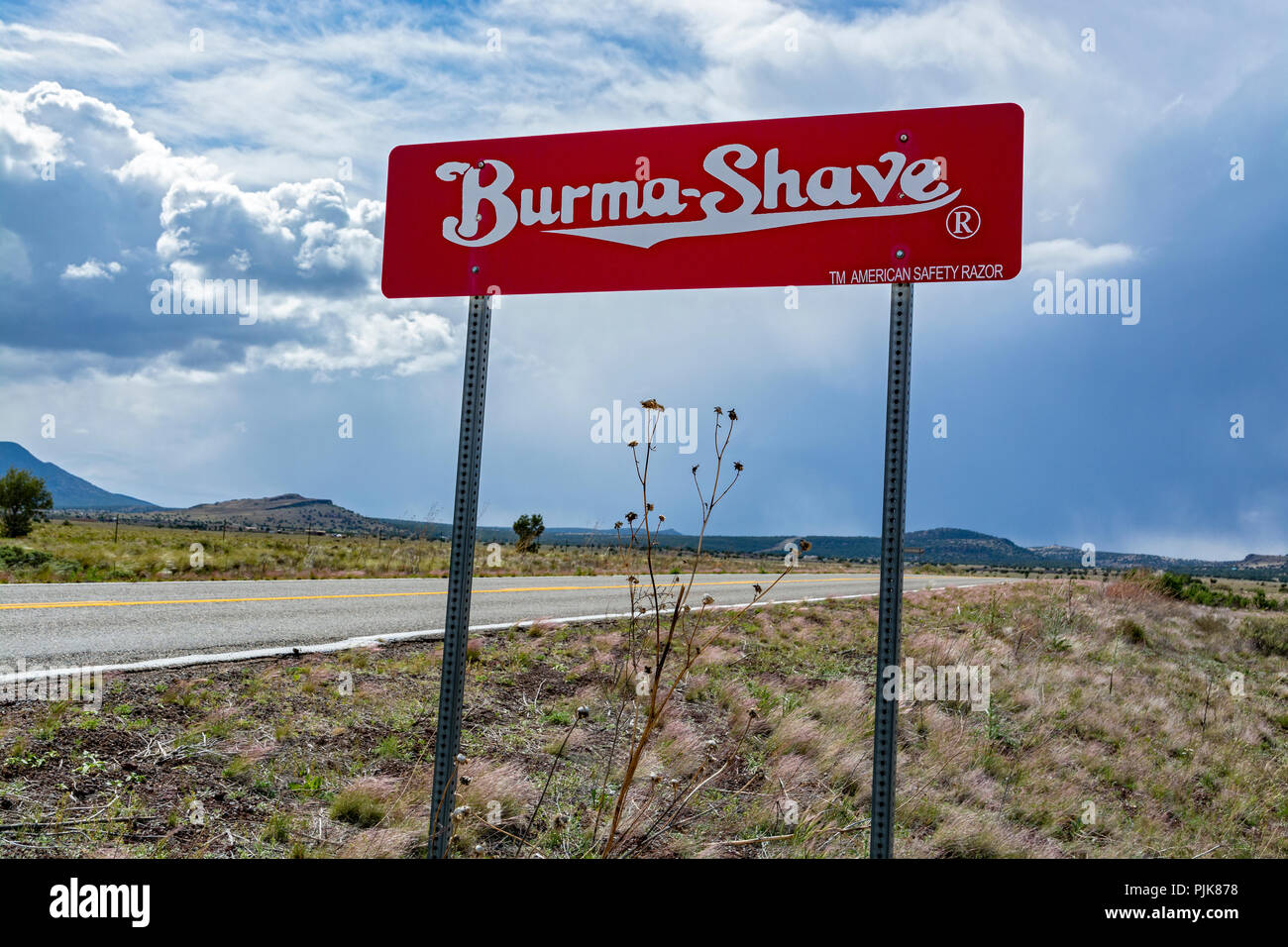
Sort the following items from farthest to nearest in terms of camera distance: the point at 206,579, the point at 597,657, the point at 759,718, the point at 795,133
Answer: the point at 206,579 < the point at 597,657 < the point at 759,718 < the point at 795,133

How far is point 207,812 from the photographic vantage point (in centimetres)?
448

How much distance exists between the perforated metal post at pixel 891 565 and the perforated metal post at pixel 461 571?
196cm

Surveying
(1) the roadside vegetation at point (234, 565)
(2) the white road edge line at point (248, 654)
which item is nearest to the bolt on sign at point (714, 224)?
(2) the white road edge line at point (248, 654)

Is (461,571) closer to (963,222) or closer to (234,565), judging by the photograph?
(963,222)

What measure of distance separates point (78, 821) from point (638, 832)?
9.51ft

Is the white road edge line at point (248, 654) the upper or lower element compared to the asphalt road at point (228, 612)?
upper

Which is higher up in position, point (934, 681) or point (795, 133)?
point (795, 133)

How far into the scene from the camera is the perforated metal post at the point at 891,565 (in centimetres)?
356

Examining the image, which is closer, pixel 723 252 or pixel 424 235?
pixel 723 252

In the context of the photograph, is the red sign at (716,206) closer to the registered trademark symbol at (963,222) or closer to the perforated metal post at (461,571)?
the registered trademark symbol at (963,222)

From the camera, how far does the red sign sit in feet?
12.2

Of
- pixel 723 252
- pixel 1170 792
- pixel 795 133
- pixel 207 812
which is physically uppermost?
pixel 795 133
